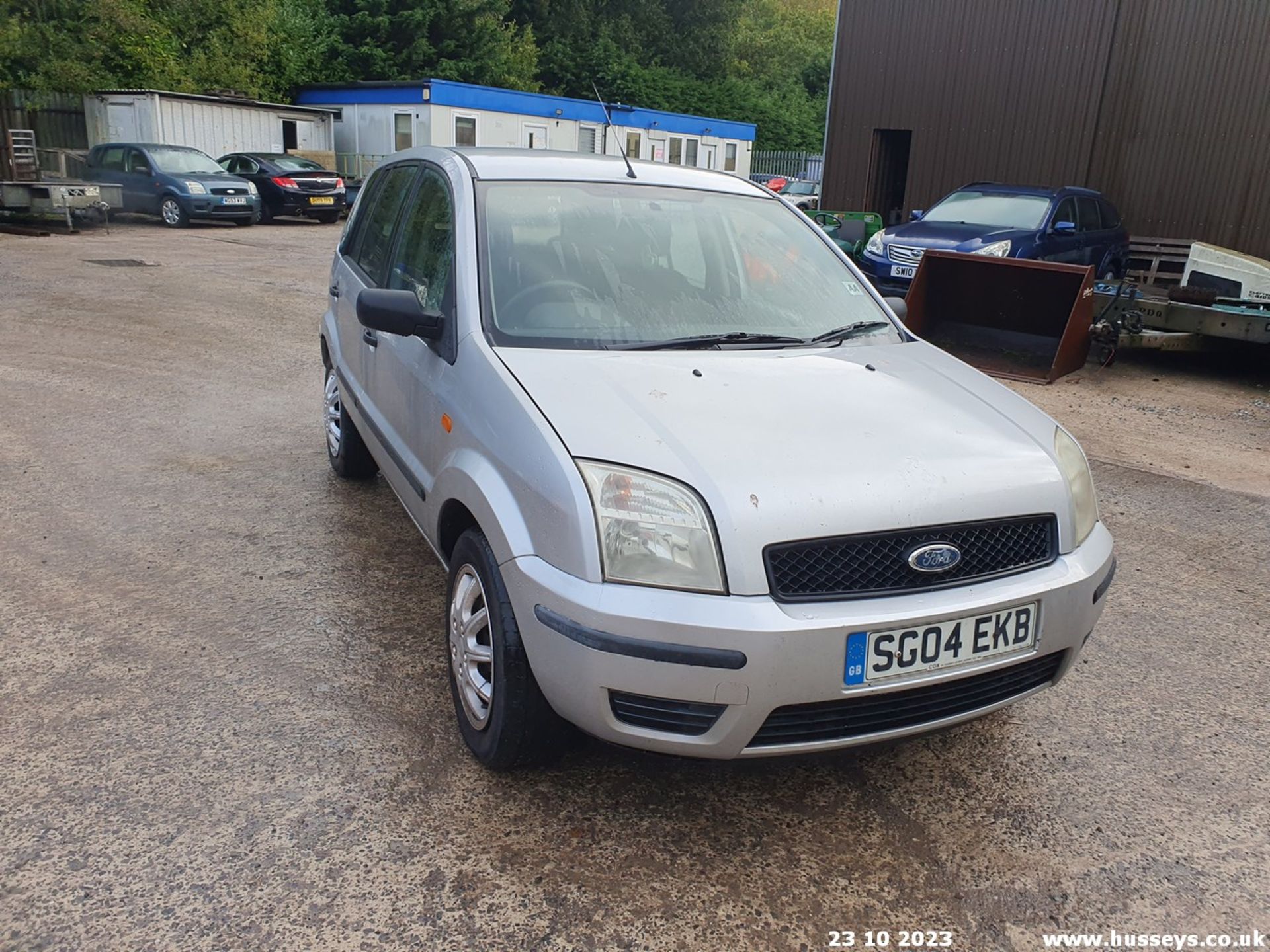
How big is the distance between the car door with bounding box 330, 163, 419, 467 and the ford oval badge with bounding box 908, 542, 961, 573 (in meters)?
2.24

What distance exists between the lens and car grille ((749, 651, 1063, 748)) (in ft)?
7.73

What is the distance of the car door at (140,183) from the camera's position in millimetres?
19531

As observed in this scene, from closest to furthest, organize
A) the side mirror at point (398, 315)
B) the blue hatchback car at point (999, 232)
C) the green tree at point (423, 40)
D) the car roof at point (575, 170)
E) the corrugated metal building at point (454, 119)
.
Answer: the side mirror at point (398, 315), the car roof at point (575, 170), the blue hatchback car at point (999, 232), the corrugated metal building at point (454, 119), the green tree at point (423, 40)

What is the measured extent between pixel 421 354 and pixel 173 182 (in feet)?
60.6

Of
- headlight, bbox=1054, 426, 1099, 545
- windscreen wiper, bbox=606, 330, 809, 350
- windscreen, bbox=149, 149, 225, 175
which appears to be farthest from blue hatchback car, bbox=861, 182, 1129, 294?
windscreen, bbox=149, 149, 225, 175

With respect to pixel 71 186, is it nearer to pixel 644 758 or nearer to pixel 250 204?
pixel 250 204

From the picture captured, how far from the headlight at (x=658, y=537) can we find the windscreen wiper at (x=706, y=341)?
0.84m

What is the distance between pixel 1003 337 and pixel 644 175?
6.12 metres

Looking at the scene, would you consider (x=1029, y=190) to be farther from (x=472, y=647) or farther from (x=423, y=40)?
(x=423, y=40)

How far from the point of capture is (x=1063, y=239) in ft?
37.7

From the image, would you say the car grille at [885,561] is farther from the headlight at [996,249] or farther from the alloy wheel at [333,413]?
the headlight at [996,249]

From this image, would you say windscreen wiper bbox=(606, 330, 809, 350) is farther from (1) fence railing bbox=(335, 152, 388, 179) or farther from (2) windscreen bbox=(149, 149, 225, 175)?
(1) fence railing bbox=(335, 152, 388, 179)

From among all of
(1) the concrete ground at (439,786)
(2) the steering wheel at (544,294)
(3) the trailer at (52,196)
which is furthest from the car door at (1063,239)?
(3) the trailer at (52,196)

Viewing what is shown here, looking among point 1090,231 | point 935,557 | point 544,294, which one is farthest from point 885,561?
point 1090,231
